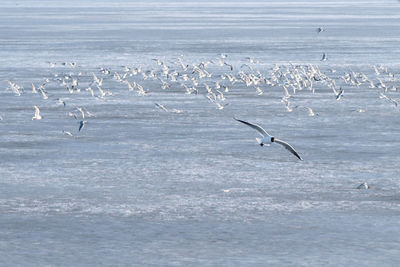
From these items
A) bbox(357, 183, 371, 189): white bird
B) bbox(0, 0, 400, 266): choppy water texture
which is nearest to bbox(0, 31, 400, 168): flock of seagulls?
bbox(0, 0, 400, 266): choppy water texture

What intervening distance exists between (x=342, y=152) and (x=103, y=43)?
182 ft

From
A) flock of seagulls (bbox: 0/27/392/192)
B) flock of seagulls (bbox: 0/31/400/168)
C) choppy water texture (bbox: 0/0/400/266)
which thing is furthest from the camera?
flock of seagulls (bbox: 0/31/400/168)

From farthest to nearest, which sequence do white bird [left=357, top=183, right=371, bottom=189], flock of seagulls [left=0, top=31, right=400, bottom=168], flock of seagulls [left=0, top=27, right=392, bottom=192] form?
flock of seagulls [left=0, top=31, right=400, bottom=168]
flock of seagulls [left=0, top=27, right=392, bottom=192]
white bird [left=357, top=183, right=371, bottom=189]

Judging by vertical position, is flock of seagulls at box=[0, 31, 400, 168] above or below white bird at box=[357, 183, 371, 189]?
above

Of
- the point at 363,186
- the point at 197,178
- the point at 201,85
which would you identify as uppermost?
the point at 201,85

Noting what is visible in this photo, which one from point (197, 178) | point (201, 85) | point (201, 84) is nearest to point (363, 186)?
point (197, 178)

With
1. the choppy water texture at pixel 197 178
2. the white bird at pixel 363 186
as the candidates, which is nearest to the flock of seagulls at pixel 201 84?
the choppy water texture at pixel 197 178

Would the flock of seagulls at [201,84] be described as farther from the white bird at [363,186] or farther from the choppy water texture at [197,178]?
the white bird at [363,186]

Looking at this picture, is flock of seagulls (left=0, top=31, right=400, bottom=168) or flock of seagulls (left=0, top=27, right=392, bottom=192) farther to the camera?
flock of seagulls (left=0, top=31, right=400, bottom=168)

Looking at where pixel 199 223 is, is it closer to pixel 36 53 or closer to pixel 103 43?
pixel 36 53

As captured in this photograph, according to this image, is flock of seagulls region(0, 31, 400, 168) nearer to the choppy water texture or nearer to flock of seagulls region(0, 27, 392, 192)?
flock of seagulls region(0, 27, 392, 192)

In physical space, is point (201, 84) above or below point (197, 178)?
above

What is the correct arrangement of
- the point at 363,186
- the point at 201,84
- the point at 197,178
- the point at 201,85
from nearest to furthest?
the point at 363,186 < the point at 197,178 < the point at 201,85 < the point at 201,84

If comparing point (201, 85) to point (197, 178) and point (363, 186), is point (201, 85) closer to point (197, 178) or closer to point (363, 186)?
point (197, 178)
